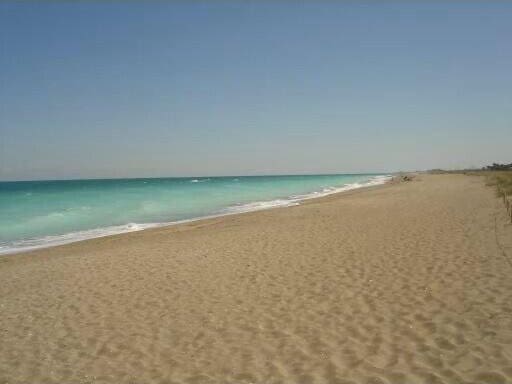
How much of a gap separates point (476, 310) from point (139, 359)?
4907 mm

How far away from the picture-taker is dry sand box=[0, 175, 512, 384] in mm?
4590

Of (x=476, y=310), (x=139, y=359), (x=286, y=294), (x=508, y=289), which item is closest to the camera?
(x=139, y=359)

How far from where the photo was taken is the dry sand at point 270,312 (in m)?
4.59

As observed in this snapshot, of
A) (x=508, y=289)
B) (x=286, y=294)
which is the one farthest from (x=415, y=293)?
(x=286, y=294)

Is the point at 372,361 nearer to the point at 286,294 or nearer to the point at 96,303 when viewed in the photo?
the point at 286,294

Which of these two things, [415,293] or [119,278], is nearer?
[415,293]

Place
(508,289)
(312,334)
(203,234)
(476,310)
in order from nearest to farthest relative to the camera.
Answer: (312,334) → (476,310) → (508,289) → (203,234)

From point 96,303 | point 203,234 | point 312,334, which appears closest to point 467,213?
point 203,234

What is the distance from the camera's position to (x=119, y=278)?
891 cm

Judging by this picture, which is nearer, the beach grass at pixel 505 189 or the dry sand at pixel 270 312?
the dry sand at pixel 270 312

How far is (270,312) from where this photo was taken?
6.29 m

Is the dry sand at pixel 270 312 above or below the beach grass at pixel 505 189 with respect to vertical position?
below

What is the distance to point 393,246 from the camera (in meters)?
10.6

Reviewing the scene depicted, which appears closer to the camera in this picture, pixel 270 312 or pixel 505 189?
pixel 270 312
